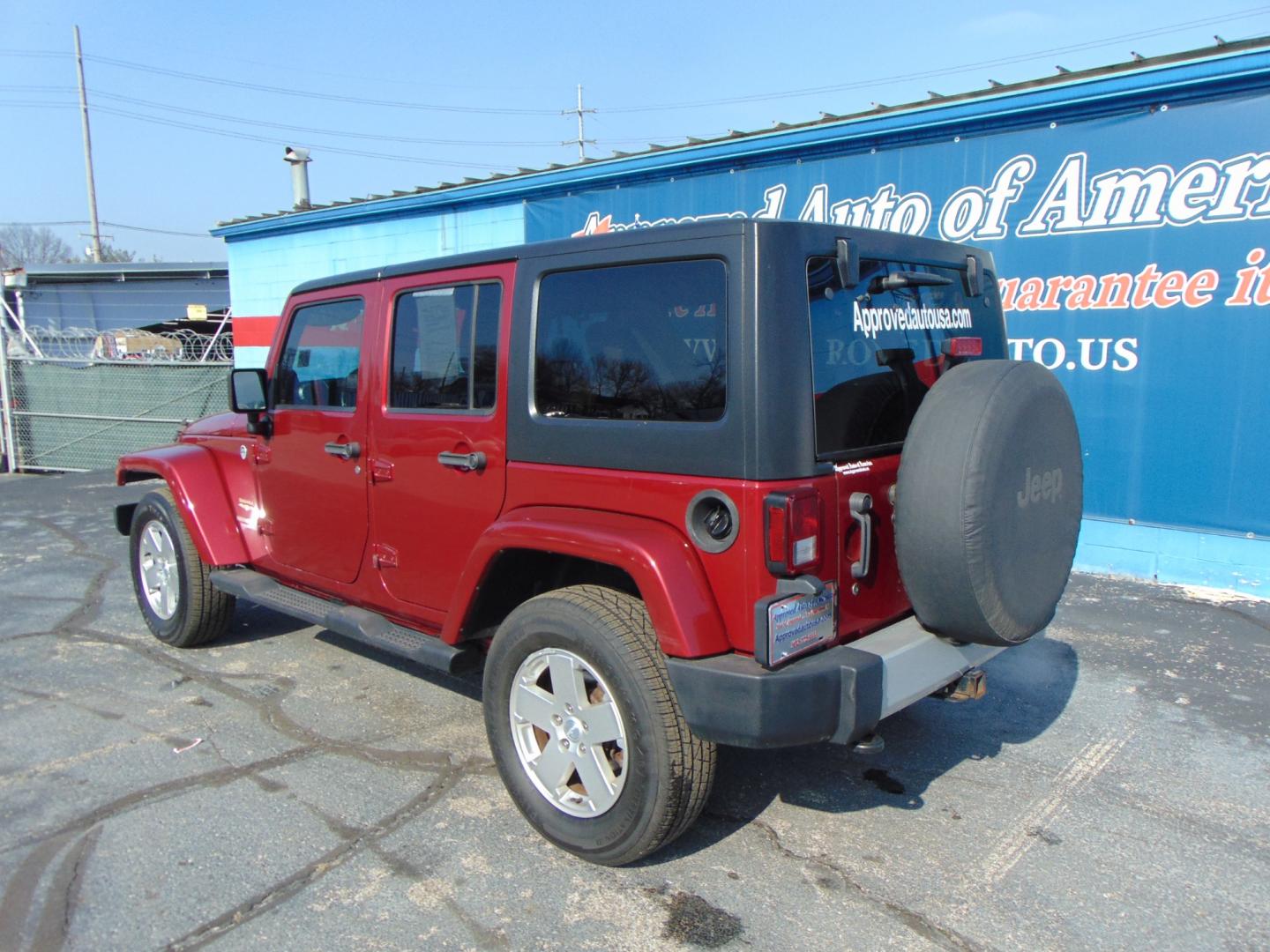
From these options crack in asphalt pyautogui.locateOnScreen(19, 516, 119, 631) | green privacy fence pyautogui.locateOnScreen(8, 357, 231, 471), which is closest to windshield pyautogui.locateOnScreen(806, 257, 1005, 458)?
crack in asphalt pyautogui.locateOnScreen(19, 516, 119, 631)

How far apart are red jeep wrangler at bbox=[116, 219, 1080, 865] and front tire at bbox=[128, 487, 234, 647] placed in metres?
1.73

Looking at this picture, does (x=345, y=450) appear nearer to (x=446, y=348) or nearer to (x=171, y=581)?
(x=446, y=348)

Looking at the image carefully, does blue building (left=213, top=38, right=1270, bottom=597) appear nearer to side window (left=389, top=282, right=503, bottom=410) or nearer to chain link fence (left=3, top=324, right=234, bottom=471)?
side window (left=389, top=282, right=503, bottom=410)

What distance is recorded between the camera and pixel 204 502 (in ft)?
15.9

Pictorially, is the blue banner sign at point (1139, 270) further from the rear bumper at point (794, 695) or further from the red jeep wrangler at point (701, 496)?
the rear bumper at point (794, 695)

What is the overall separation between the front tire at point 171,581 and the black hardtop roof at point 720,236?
206cm

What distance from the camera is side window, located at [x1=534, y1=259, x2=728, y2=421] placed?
280cm

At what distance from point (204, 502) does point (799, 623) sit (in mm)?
3520

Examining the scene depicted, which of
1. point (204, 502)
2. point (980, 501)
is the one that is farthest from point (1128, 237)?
point (204, 502)

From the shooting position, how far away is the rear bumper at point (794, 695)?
2572 mm

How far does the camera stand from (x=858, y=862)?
3039 millimetres

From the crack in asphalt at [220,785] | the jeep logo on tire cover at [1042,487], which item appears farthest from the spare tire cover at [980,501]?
the crack in asphalt at [220,785]

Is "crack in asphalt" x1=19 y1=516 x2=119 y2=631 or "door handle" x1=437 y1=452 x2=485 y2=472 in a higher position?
"door handle" x1=437 y1=452 x2=485 y2=472

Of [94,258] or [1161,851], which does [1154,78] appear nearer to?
[1161,851]
